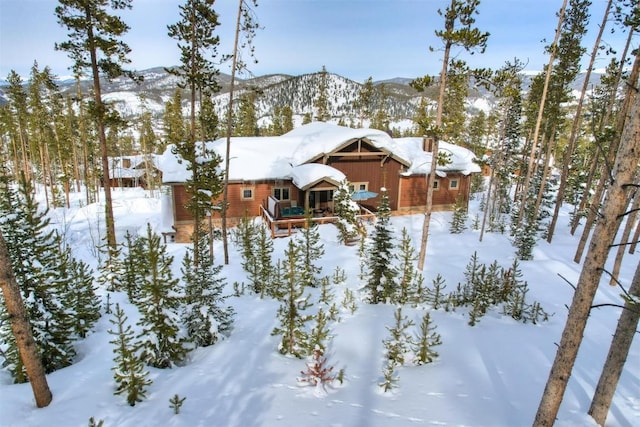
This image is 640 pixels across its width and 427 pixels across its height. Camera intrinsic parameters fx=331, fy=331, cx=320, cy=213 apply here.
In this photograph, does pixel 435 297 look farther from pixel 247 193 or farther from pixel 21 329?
pixel 247 193

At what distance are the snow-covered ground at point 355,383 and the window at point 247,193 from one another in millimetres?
11636

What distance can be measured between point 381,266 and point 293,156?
14644 mm

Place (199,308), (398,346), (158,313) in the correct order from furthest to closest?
(199,308) < (398,346) < (158,313)

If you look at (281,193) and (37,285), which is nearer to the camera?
(37,285)

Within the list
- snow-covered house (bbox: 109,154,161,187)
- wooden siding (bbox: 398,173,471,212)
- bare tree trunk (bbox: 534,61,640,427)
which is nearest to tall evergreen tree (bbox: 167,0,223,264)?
bare tree trunk (bbox: 534,61,640,427)

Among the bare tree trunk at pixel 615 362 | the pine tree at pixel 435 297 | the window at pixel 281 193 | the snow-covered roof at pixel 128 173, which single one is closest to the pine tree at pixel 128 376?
the bare tree trunk at pixel 615 362

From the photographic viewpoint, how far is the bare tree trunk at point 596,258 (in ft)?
13.7

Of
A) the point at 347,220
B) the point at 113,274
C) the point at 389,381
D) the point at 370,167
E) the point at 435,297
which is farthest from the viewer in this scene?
the point at 370,167

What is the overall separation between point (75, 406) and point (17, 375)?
1.73 m

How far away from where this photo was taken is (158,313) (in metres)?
6.60

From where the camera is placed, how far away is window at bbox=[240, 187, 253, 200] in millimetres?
21969

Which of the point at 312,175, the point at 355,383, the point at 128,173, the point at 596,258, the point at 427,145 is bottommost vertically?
the point at 128,173

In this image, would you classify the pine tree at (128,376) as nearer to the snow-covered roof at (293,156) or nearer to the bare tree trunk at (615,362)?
the bare tree trunk at (615,362)

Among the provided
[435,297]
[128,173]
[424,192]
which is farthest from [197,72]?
[128,173]
